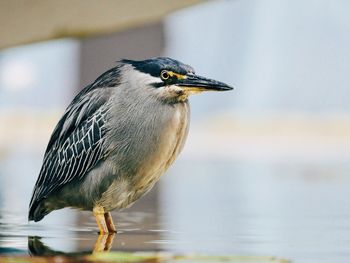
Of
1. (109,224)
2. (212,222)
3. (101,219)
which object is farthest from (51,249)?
(212,222)

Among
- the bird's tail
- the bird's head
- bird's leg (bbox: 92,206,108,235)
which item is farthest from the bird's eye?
the bird's tail

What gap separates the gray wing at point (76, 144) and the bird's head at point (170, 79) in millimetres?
196

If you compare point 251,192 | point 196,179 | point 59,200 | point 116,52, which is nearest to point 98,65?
point 116,52

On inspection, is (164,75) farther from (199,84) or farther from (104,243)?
(104,243)

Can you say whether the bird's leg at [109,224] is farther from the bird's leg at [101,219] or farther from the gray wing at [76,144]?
the gray wing at [76,144]

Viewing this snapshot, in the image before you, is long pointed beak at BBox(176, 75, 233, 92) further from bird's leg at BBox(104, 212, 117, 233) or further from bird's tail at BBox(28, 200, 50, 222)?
bird's tail at BBox(28, 200, 50, 222)

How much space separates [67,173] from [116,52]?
9.78 metres

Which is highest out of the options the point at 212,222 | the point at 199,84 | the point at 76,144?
the point at 199,84

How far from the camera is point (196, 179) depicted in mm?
11086

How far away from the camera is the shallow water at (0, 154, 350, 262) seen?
433cm

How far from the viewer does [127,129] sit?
4660 millimetres

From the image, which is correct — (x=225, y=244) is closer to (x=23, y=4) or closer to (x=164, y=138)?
(x=164, y=138)

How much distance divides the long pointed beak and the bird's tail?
34.4 inches

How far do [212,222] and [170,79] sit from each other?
1.40 metres
